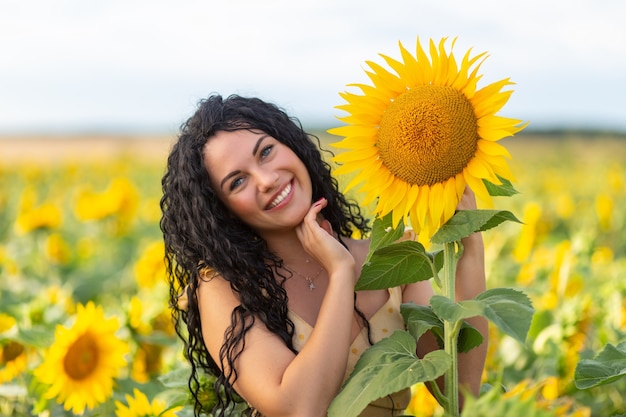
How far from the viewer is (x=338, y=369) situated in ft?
5.41

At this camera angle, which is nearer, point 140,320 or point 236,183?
point 236,183

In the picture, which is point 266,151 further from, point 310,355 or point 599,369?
point 599,369

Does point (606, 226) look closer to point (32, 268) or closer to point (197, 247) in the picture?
point (32, 268)

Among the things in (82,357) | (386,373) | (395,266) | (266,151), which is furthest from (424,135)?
(82,357)

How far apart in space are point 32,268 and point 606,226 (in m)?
3.58

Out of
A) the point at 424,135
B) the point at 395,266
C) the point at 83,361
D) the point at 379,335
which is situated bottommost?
the point at 83,361

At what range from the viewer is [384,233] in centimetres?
156

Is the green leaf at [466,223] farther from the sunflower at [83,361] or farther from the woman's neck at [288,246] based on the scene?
the sunflower at [83,361]

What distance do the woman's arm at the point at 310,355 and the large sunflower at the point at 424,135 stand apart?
0.71 feet

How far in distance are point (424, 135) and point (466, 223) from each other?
0.56 ft

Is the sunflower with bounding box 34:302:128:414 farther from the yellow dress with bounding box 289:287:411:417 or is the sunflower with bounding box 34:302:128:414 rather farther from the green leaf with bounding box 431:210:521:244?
the green leaf with bounding box 431:210:521:244

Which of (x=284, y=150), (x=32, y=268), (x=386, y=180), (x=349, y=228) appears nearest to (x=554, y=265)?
(x=349, y=228)

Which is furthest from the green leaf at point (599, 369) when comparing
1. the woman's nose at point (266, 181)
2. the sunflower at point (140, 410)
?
the sunflower at point (140, 410)

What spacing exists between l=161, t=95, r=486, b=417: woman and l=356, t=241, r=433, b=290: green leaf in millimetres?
61
